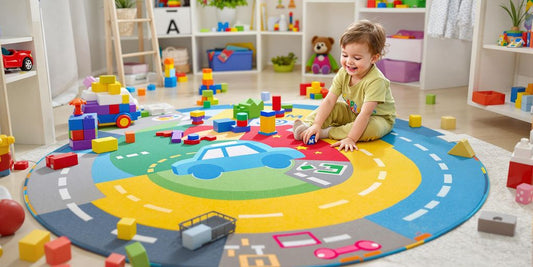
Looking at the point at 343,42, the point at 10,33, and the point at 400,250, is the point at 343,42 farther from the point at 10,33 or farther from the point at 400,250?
the point at 10,33

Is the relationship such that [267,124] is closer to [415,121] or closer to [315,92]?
[415,121]

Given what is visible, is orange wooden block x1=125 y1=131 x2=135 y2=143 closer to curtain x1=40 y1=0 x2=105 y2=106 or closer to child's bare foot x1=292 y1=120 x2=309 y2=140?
child's bare foot x1=292 y1=120 x2=309 y2=140

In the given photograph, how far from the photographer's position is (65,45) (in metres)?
3.46

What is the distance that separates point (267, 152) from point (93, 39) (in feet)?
9.74

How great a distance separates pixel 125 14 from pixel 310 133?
2450 mm

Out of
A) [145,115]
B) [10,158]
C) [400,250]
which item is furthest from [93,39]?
[400,250]

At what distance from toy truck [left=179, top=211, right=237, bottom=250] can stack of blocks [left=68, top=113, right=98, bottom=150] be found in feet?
3.25

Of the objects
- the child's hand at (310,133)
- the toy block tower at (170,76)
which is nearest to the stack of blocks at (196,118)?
the child's hand at (310,133)

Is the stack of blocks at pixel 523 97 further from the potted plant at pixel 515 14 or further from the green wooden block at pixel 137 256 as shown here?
the green wooden block at pixel 137 256

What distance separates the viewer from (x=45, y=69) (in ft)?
7.63

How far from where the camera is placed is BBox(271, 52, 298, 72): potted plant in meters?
4.61

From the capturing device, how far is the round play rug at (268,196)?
1.29 m

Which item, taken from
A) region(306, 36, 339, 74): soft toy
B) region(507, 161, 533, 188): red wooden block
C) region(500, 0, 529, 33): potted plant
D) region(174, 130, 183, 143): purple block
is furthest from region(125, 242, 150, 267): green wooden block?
region(306, 36, 339, 74): soft toy

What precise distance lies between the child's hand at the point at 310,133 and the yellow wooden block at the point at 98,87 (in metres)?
1.10
